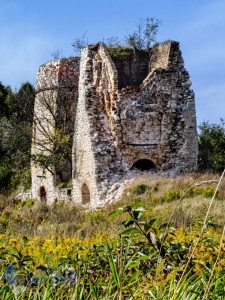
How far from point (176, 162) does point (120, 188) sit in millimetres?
2694

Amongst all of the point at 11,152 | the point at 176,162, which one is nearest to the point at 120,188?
the point at 176,162

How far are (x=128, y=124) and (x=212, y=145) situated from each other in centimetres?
1157

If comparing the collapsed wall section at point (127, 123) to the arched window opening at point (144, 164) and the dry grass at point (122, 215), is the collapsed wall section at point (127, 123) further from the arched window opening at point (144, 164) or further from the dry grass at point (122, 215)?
the dry grass at point (122, 215)

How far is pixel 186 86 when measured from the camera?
2411 centimetres

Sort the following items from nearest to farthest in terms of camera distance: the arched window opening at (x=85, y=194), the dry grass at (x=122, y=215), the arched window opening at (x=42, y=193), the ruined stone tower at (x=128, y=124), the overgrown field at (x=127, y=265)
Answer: the overgrown field at (x=127, y=265) → the dry grass at (x=122, y=215) → the ruined stone tower at (x=128, y=124) → the arched window opening at (x=85, y=194) → the arched window opening at (x=42, y=193)

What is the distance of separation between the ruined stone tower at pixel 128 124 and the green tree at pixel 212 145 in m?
7.00

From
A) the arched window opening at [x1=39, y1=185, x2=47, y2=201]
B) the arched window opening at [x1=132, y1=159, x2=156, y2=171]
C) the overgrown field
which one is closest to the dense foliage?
the arched window opening at [x1=39, y1=185, x2=47, y2=201]

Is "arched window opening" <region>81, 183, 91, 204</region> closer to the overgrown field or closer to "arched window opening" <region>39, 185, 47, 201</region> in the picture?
"arched window opening" <region>39, 185, 47, 201</region>

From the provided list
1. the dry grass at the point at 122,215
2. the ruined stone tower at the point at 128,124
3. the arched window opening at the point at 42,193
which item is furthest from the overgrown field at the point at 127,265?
the arched window opening at the point at 42,193

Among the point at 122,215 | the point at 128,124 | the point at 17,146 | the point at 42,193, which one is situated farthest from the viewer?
the point at 17,146

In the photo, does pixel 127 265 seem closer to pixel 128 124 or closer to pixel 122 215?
pixel 122 215

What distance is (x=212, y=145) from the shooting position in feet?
110

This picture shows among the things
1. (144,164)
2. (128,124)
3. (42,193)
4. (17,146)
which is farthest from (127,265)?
(17,146)

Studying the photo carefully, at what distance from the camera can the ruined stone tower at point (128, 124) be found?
22.9 meters
